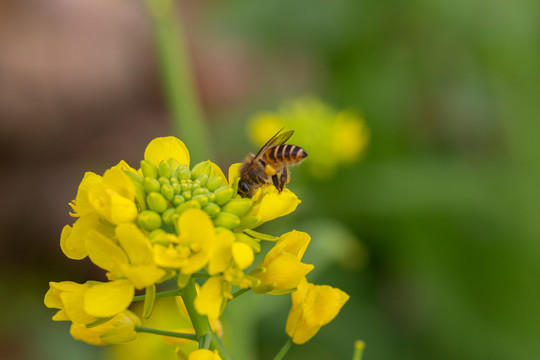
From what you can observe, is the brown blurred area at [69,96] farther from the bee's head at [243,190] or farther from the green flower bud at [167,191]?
the green flower bud at [167,191]

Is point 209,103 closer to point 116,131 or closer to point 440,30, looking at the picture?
point 116,131

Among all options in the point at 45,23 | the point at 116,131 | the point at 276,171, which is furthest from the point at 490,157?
the point at 45,23

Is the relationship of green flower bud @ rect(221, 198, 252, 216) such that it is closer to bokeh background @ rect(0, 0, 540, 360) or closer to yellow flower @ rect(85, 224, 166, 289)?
yellow flower @ rect(85, 224, 166, 289)

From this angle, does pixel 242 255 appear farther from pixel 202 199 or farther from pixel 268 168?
pixel 268 168

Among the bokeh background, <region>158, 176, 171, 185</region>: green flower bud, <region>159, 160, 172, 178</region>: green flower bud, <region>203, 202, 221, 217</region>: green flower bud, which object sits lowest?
the bokeh background

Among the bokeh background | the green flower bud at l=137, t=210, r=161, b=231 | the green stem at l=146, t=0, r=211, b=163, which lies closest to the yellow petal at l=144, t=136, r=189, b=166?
the green flower bud at l=137, t=210, r=161, b=231

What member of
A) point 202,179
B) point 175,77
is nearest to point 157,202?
point 202,179

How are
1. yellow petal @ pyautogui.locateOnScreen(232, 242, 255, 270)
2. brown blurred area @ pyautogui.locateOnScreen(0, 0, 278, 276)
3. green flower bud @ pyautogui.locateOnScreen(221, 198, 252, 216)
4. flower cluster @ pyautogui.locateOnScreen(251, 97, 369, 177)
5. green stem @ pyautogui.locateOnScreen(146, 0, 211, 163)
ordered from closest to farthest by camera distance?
1. yellow petal @ pyautogui.locateOnScreen(232, 242, 255, 270)
2. green flower bud @ pyautogui.locateOnScreen(221, 198, 252, 216)
3. green stem @ pyautogui.locateOnScreen(146, 0, 211, 163)
4. flower cluster @ pyautogui.locateOnScreen(251, 97, 369, 177)
5. brown blurred area @ pyautogui.locateOnScreen(0, 0, 278, 276)
